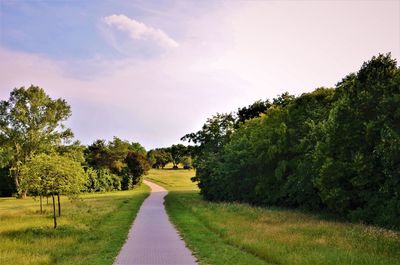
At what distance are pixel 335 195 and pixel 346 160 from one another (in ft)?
5.95

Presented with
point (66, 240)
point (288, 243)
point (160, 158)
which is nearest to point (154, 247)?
point (288, 243)

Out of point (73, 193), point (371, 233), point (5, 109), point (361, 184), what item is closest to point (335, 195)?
point (361, 184)

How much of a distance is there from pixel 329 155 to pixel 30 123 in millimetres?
52720

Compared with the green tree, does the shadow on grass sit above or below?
below

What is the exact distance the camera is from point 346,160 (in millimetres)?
22188

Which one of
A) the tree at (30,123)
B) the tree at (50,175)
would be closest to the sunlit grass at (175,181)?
the tree at (30,123)

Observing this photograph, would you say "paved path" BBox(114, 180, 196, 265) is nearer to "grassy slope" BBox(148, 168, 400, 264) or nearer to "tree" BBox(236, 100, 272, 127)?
"grassy slope" BBox(148, 168, 400, 264)

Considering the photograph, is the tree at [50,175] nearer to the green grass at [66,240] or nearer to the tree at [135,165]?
the green grass at [66,240]

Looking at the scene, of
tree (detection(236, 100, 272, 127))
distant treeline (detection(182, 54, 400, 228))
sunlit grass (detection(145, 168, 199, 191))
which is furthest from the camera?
sunlit grass (detection(145, 168, 199, 191))

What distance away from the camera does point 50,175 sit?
77.3 feet

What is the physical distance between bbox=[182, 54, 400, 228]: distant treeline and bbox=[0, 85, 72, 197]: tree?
31.1m

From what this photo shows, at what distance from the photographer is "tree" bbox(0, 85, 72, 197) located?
211 feet

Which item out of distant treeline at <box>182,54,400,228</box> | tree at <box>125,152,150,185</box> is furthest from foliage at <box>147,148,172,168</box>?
distant treeline at <box>182,54,400,228</box>

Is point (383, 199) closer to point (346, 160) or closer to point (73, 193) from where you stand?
point (346, 160)
